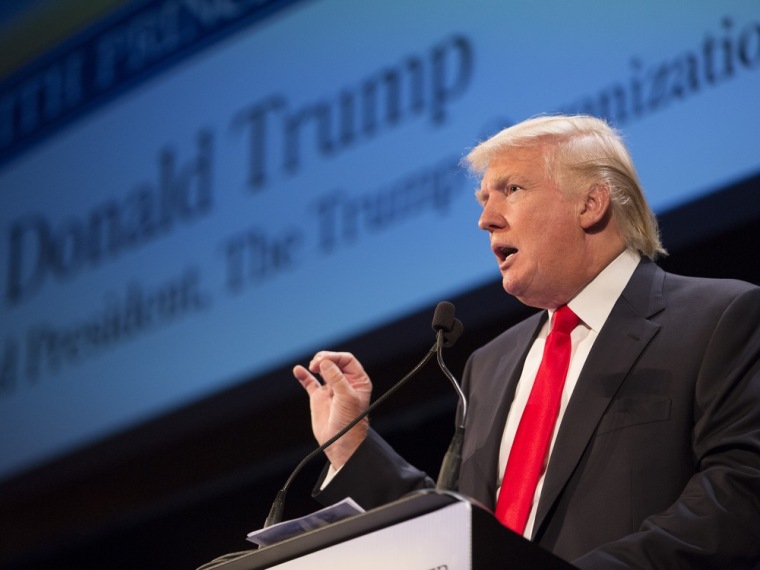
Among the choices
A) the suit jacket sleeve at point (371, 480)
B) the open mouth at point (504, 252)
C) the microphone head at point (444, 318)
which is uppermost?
the open mouth at point (504, 252)

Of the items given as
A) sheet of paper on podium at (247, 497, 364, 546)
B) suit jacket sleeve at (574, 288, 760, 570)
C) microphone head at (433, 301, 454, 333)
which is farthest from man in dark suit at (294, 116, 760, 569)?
sheet of paper on podium at (247, 497, 364, 546)

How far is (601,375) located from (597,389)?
0.09 ft

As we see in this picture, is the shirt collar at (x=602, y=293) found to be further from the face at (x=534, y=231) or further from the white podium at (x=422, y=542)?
the white podium at (x=422, y=542)

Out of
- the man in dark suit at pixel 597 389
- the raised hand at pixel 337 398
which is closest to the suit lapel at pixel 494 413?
the man in dark suit at pixel 597 389

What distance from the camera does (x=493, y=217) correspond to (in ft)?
7.32

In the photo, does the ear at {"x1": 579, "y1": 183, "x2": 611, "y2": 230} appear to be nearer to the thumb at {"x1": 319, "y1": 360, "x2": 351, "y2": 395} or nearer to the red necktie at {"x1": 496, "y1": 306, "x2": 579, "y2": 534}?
the red necktie at {"x1": 496, "y1": 306, "x2": 579, "y2": 534}

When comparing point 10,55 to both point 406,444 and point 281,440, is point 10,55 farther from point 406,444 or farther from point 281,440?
A: point 406,444

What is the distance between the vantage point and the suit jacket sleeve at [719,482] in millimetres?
1611

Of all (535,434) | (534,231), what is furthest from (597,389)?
(534,231)

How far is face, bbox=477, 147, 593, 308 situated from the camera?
2189mm

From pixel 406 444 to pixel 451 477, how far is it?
2135 millimetres

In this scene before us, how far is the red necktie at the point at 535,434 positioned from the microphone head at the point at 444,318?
23 cm

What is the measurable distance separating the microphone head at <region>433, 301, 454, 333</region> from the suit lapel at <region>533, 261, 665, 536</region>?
0.24 meters

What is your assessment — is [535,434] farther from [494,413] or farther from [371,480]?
[371,480]
